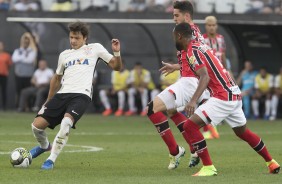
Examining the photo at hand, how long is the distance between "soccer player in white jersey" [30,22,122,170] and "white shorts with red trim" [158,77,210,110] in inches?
30.8

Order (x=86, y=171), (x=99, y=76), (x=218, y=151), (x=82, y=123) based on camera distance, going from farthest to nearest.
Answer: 1. (x=99, y=76)
2. (x=82, y=123)
3. (x=218, y=151)
4. (x=86, y=171)

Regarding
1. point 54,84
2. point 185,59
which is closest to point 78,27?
point 54,84

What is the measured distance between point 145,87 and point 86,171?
17.9m

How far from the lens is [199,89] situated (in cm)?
1147

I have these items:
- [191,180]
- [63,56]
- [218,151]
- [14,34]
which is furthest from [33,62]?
[191,180]

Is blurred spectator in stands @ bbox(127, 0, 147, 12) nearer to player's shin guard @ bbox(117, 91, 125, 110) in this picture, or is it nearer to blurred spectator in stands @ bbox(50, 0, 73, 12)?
blurred spectator in stands @ bbox(50, 0, 73, 12)

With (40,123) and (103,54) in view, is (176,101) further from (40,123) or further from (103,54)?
(40,123)

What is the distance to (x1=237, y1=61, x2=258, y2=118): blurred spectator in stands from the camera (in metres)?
28.8

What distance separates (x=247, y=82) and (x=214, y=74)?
17.4 m

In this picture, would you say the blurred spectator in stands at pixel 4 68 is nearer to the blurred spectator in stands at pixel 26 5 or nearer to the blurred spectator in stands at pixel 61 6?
the blurred spectator in stands at pixel 26 5

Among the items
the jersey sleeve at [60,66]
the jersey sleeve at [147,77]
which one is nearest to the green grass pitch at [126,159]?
the jersey sleeve at [60,66]

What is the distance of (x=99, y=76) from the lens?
102 feet

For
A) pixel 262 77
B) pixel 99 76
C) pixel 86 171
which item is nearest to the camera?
pixel 86 171

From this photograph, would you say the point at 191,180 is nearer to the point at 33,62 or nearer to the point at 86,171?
the point at 86,171
